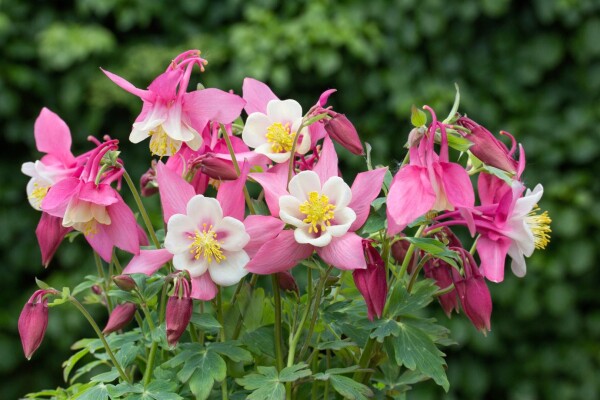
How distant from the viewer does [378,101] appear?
2615mm

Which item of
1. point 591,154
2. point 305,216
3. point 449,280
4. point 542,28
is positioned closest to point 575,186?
point 591,154

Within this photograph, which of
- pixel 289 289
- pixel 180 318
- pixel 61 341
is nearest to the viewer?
pixel 180 318

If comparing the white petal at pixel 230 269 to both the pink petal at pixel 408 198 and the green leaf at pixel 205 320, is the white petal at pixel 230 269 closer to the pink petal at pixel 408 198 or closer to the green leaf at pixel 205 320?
the green leaf at pixel 205 320

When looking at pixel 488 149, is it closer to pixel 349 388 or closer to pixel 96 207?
pixel 349 388

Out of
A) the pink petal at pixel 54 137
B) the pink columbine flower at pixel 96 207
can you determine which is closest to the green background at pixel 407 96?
the pink petal at pixel 54 137

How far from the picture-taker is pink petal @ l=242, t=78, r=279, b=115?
1.00 m

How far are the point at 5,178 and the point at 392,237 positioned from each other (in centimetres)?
202

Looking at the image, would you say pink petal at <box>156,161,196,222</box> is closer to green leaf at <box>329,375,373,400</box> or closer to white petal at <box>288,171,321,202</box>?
white petal at <box>288,171,321,202</box>

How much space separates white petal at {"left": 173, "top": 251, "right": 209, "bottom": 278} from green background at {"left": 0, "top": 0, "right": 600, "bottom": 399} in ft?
5.24

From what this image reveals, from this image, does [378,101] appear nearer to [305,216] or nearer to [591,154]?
[591,154]

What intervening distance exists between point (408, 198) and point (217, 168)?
20 centimetres

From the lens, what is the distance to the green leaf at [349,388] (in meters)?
0.89

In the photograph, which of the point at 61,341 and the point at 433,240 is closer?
the point at 433,240

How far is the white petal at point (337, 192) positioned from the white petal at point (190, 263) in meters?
0.14
